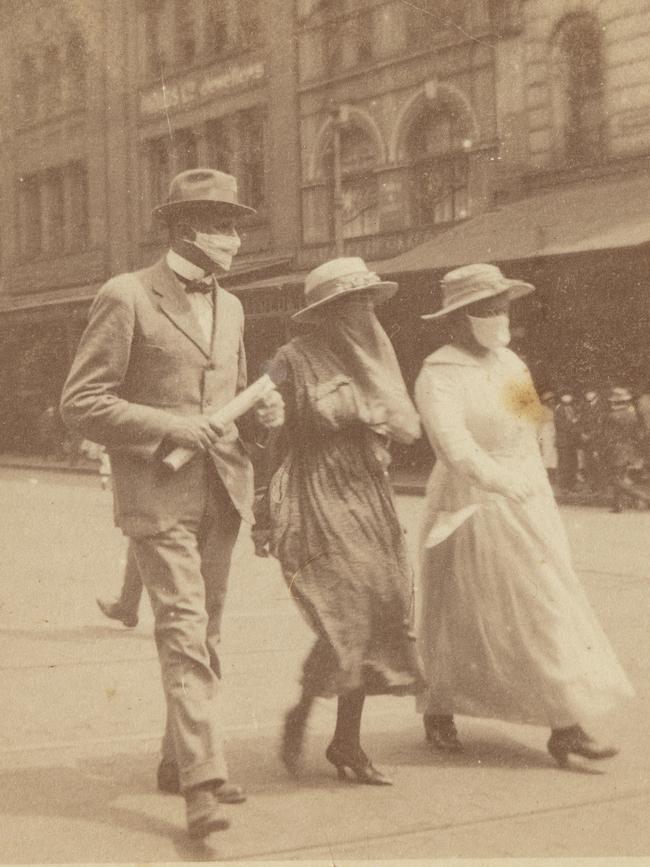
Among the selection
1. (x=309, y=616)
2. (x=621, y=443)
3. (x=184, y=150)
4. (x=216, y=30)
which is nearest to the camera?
(x=309, y=616)

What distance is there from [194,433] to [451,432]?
3.57ft

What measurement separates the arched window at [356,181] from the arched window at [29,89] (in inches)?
456

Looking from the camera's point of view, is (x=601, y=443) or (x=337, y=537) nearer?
(x=337, y=537)

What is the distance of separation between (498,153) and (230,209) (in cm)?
1848

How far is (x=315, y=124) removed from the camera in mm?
24047

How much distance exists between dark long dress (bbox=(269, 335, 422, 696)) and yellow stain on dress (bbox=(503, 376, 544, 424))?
606 mm

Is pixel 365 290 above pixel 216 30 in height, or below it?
below

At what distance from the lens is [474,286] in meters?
5.11

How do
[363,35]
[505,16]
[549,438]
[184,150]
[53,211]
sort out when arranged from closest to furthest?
[53,211] → [549,438] → [184,150] → [505,16] → [363,35]

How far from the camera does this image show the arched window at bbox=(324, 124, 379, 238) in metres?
24.0

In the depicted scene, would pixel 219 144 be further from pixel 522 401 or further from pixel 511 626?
pixel 511 626

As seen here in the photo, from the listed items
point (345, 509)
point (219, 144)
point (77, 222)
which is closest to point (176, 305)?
point (345, 509)

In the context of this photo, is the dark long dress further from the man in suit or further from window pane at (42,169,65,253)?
window pane at (42,169,65,253)

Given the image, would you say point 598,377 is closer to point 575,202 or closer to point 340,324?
point 575,202
